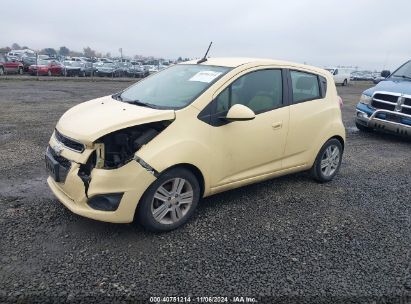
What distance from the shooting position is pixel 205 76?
4211 millimetres

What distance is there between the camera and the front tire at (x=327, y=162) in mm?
5238

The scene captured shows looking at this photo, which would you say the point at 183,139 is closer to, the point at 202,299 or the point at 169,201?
the point at 169,201

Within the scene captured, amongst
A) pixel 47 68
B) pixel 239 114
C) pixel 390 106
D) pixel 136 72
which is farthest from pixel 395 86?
pixel 136 72

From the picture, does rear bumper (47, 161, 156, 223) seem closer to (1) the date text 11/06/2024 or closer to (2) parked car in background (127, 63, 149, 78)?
(1) the date text 11/06/2024

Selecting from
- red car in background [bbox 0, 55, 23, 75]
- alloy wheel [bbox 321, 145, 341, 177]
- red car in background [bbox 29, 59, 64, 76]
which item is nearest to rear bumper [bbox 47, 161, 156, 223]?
alloy wheel [bbox 321, 145, 341, 177]

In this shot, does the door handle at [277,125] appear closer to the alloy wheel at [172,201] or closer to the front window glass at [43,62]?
the alloy wheel at [172,201]

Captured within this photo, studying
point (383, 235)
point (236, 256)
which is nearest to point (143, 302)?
point (236, 256)

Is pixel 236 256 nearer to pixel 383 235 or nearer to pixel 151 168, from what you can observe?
pixel 151 168

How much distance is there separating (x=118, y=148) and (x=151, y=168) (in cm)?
38

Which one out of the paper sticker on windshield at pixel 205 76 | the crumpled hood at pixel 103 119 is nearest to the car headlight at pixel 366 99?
the paper sticker on windshield at pixel 205 76

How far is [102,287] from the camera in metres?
2.86

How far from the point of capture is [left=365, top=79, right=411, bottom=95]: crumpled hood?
8084mm

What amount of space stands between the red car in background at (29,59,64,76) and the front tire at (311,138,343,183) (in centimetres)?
2631

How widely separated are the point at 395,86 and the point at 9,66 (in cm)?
2680
